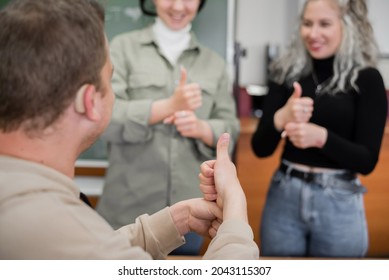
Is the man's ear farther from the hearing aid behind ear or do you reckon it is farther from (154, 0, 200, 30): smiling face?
(154, 0, 200, 30): smiling face

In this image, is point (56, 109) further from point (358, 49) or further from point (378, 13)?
point (378, 13)

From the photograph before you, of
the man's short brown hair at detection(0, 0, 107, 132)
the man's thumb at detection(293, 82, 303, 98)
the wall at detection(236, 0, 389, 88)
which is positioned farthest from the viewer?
the wall at detection(236, 0, 389, 88)

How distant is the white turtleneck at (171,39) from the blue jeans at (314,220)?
0.84 ft

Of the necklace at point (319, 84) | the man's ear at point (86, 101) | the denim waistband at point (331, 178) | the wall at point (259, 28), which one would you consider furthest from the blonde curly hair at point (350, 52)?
the wall at point (259, 28)

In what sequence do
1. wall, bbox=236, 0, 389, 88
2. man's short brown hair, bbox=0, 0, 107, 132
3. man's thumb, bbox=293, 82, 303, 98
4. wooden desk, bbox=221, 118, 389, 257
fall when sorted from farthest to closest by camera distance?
1. wall, bbox=236, 0, 389, 88
2. wooden desk, bbox=221, 118, 389, 257
3. man's thumb, bbox=293, 82, 303, 98
4. man's short brown hair, bbox=0, 0, 107, 132

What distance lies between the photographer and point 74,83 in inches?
14.0

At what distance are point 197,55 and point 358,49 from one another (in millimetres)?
247

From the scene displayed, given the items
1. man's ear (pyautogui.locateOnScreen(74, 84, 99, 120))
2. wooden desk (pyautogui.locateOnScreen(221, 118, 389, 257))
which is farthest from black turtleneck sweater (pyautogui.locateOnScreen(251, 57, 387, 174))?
man's ear (pyautogui.locateOnScreen(74, 84, 99, 120))

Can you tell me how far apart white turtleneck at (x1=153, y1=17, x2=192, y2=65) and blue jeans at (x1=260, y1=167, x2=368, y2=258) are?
256 mm

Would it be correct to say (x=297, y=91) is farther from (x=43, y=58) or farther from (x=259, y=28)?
(x=259, y=28)

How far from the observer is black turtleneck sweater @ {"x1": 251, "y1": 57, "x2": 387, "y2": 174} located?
0.71 m

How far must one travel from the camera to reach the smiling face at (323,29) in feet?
2.36

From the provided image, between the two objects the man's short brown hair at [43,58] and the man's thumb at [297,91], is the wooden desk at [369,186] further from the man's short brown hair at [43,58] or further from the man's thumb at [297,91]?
the man's short brown hair at [43,58]
